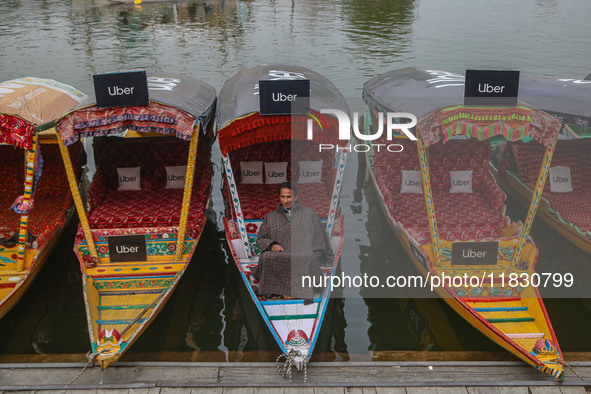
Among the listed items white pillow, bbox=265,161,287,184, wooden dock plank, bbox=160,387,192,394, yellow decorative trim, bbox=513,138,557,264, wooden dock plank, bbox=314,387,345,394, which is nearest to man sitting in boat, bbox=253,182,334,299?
wooden dock plank, bbox=314,387,345,394

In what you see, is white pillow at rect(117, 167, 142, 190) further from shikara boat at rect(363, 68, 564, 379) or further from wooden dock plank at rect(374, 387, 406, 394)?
wooden dock plank at rect(374, 387, 406, 394)

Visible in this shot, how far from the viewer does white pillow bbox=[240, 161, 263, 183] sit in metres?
9.16

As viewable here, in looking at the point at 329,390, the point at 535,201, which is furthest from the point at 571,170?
the point at 329,390

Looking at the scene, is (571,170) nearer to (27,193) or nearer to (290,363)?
(290,363)

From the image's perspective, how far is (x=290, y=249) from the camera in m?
6.33

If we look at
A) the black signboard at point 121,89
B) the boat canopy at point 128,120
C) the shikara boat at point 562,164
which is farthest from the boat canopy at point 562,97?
the black signboard at point 121,89

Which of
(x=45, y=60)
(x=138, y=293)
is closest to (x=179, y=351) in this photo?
(x=138, y=293)

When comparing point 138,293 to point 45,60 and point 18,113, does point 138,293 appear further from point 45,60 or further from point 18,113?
point 45,60

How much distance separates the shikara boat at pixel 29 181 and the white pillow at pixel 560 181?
758cm

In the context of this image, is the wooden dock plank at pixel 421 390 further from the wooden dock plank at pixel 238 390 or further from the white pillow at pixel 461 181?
the white pillow at pixel 461 181

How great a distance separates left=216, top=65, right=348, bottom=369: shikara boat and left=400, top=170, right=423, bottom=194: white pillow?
1.22m

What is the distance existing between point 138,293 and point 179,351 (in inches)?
34.7

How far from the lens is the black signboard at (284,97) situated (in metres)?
6.30

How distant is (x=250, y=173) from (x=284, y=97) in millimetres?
2960
